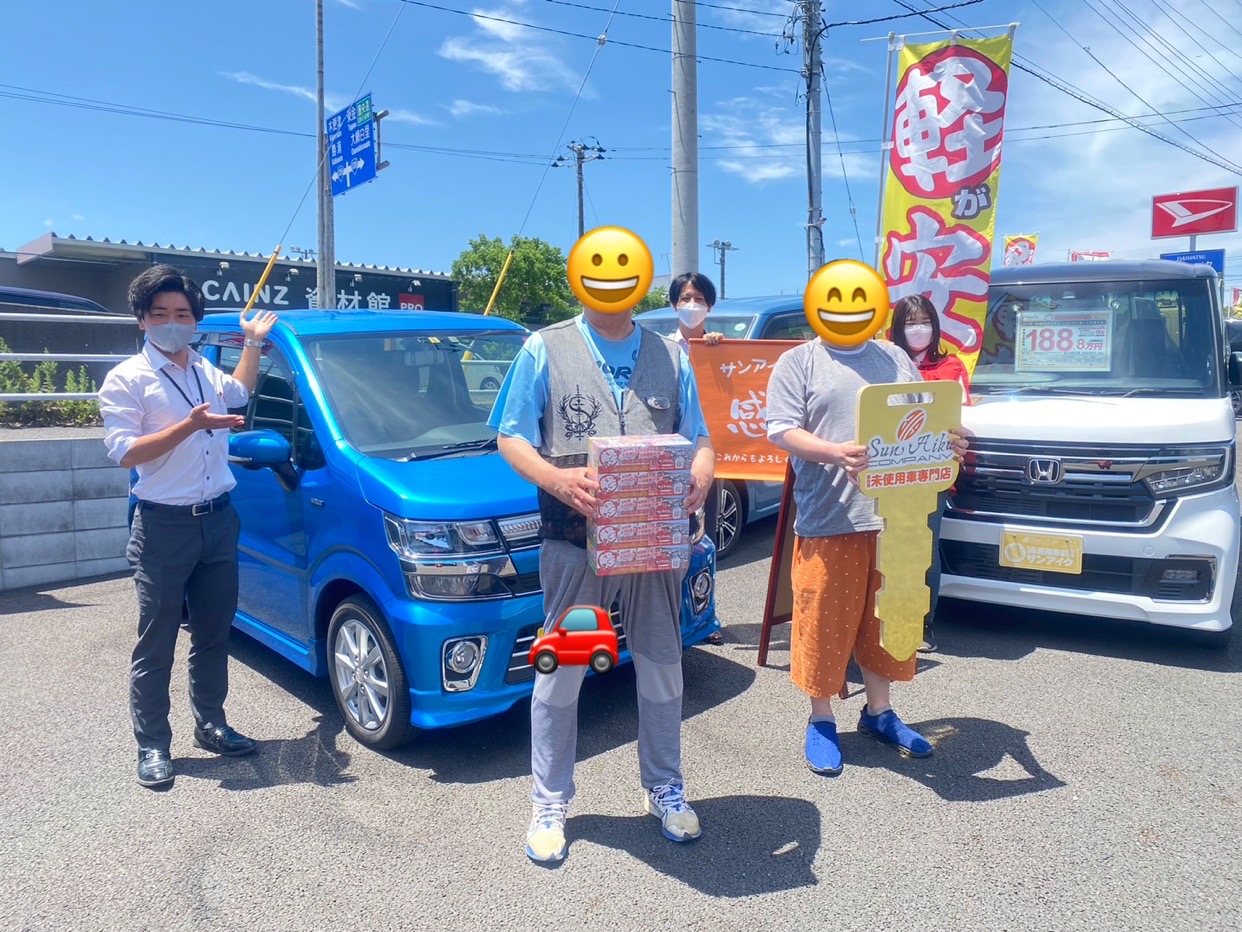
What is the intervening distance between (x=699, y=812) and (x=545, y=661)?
977 millimetres

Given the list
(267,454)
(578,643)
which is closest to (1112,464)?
(578,643)

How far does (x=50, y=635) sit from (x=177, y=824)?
2.77 metres

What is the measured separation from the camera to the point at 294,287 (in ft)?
86.2

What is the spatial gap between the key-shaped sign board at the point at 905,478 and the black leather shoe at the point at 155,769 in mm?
2789

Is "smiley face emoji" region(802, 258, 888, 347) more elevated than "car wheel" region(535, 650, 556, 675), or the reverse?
"smiley face emoji" region(802, 258, 888, 347)

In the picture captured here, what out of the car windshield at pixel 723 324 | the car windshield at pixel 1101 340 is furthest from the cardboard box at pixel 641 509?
the car windshield at pixel 723 324

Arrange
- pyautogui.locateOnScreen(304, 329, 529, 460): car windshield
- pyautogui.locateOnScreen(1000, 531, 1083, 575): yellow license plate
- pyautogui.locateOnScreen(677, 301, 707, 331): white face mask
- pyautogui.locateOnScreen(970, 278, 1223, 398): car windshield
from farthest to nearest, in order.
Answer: pyautogui.locateOnScreen(677, 301, 707, 331): white face mask
pyautogui.locateOnScreen(970, 278, 1223, 398): car windshield
pyautogui.locateOnScreen(1000, 531, 1083, 575): yellow license plate
pyautogui.locateOnScreen(304, 329, 529, 460): car windshield

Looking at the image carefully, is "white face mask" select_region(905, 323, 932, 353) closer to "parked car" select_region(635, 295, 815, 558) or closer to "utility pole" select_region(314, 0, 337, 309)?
"parked car" select_region(635, 295, 815, 558)

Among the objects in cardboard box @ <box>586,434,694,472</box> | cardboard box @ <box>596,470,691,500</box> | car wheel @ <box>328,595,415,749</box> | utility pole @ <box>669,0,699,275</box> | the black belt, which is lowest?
car wheel @ <box>328,595,415,749</box>

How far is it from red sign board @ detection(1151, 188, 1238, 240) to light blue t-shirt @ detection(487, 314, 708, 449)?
15731 mm

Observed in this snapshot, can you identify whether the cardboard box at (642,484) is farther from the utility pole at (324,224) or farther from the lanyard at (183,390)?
the utility pole at (324,224)

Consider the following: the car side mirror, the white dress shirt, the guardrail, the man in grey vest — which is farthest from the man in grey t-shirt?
the guardrail

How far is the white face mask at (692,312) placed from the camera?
17.4 ft

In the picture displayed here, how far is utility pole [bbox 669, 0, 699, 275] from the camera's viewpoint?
30.3 ft
